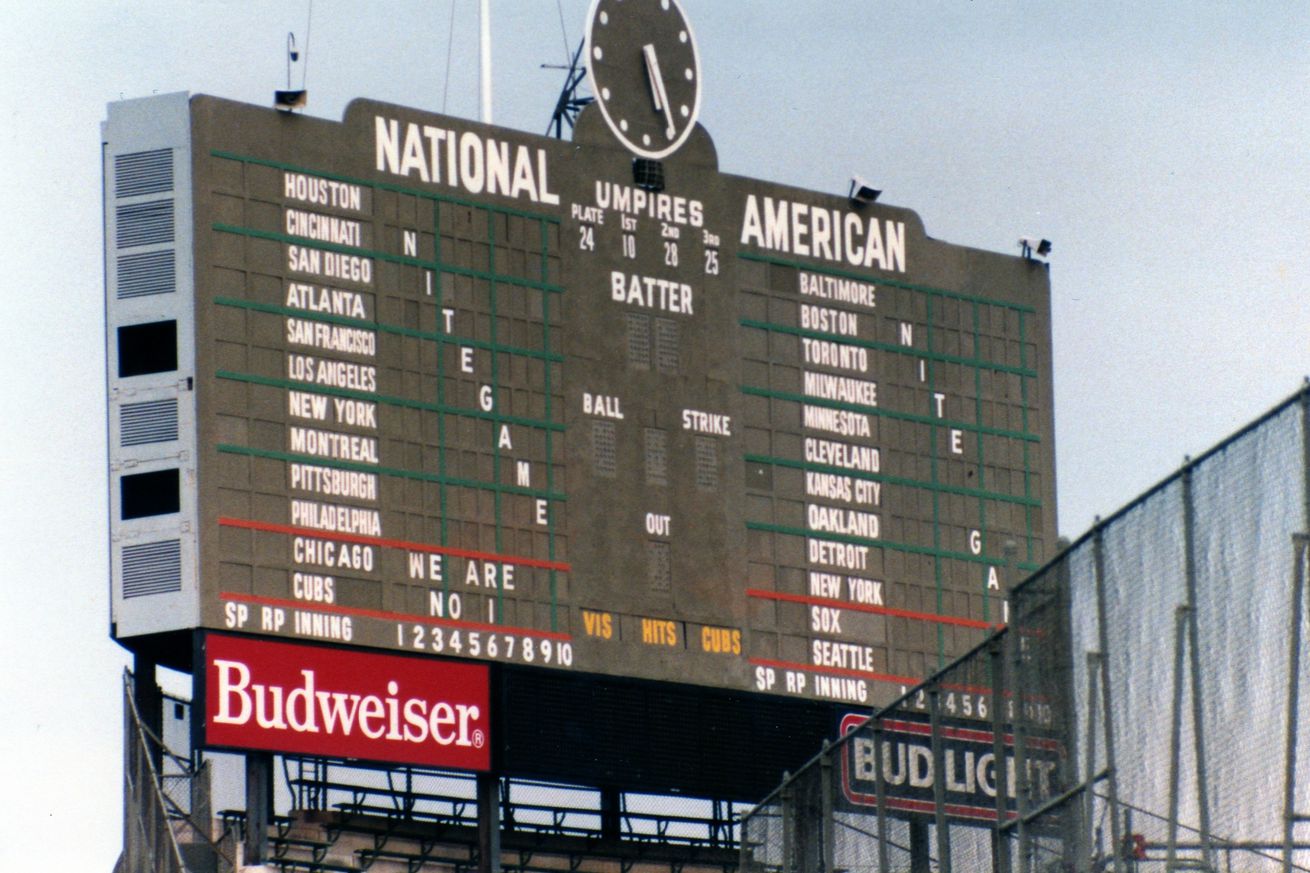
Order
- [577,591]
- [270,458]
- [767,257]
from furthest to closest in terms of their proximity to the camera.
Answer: [767,257] → [577,591] → [270,458]

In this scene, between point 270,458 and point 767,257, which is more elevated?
point 767,257

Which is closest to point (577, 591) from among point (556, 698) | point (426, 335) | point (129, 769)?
point (556, 698)

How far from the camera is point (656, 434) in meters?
22.7

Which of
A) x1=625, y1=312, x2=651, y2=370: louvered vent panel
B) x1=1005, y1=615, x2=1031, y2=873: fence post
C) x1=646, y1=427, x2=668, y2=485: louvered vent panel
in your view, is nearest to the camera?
x1=1005, y1=615, x2=1031, y2=873: fence post

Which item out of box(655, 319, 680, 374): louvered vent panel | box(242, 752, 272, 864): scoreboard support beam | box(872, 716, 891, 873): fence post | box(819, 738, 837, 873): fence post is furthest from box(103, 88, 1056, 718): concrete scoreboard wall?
box(872, 716, 891, 873): fence post

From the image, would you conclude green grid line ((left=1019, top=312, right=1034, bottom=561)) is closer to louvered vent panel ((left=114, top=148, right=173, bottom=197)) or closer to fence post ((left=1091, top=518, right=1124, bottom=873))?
louvered vent panel ((left=114, top=148, right=173, bottom=197))

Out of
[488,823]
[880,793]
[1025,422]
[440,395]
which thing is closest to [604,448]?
[440,395]

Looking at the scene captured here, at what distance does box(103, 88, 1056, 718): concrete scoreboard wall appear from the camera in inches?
815

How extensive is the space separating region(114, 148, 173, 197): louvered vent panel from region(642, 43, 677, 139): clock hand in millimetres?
4582

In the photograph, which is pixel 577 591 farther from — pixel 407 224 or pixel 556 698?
pixel 407 224

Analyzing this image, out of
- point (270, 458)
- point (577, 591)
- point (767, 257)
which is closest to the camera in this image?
point (270, 458)

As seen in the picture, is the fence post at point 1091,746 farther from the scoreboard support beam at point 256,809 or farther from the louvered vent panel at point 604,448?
the louvered vent panel at point 604,448

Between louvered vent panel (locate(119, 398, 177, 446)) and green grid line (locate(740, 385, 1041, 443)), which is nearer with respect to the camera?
louvered vent panel (locate(119, 398, 177, 446))

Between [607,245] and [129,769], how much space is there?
5796 mm
